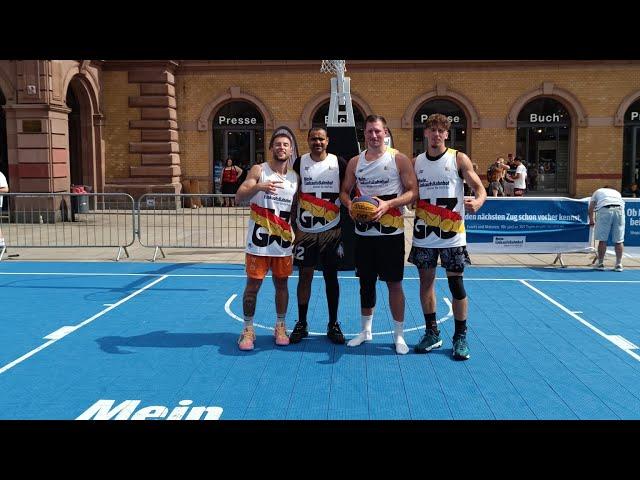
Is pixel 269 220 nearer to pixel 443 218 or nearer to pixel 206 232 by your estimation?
pixel 443 218

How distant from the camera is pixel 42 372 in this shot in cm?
565

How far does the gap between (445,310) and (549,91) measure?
60.3ft

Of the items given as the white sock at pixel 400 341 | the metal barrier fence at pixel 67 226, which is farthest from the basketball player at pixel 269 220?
the metal barrier fence at pixel 67 226

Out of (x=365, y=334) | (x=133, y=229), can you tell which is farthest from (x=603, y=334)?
(x=133, y=229)

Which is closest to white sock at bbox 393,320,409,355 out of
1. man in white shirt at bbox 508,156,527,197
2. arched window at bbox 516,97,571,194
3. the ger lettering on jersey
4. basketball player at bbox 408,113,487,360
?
basketball player at bbox 408,113,487,360

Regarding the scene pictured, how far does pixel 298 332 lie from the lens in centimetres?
668

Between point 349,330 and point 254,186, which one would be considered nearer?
point 254,186

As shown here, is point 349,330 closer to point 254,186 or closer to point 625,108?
point 254,186

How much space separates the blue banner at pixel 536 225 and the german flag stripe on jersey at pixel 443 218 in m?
5.93

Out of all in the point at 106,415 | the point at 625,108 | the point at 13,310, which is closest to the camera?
the point at 106,415

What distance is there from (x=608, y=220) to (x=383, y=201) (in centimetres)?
676

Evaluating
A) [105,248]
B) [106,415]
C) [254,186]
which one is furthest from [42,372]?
[105,248]

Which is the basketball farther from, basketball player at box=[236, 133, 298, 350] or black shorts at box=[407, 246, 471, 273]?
basketball player at box=[236, 133, 298, 350]

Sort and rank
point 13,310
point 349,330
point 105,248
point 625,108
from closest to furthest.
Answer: point 349,330 < point 13,310 < point 105,248 < point 625,108
